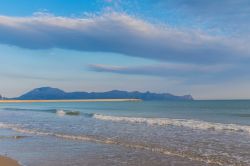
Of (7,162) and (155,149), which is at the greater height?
(155,149)

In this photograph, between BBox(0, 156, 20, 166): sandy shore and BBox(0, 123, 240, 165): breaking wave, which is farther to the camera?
BBox(0, 123, 240, 165): breaking wave

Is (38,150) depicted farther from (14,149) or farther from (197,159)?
(197,159)

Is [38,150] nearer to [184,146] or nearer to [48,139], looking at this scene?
[48,139]

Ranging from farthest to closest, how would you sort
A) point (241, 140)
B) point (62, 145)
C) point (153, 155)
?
1. point (241, 140)
2. point (62, 145)
3. point (153, 155)

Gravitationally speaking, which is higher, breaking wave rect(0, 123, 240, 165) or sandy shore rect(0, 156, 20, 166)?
breaking wave rect(0, 123, 240, 165)

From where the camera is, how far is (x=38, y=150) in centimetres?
1625

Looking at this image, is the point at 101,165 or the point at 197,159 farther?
the point at 197,159

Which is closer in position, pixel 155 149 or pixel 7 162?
pixel 7 162

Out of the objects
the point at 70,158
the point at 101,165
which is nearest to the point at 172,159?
the point at 101,165

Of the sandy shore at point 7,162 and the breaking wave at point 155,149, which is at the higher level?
the breaking wave at point 155,149

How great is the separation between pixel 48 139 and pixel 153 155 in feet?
26.2

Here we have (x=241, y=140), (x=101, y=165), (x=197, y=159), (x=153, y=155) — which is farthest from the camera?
(x=241, y=140)

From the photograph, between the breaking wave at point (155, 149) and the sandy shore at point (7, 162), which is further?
the breaking wave at point (155, 149)

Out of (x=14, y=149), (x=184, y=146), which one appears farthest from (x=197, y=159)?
(x=14, y=149)
